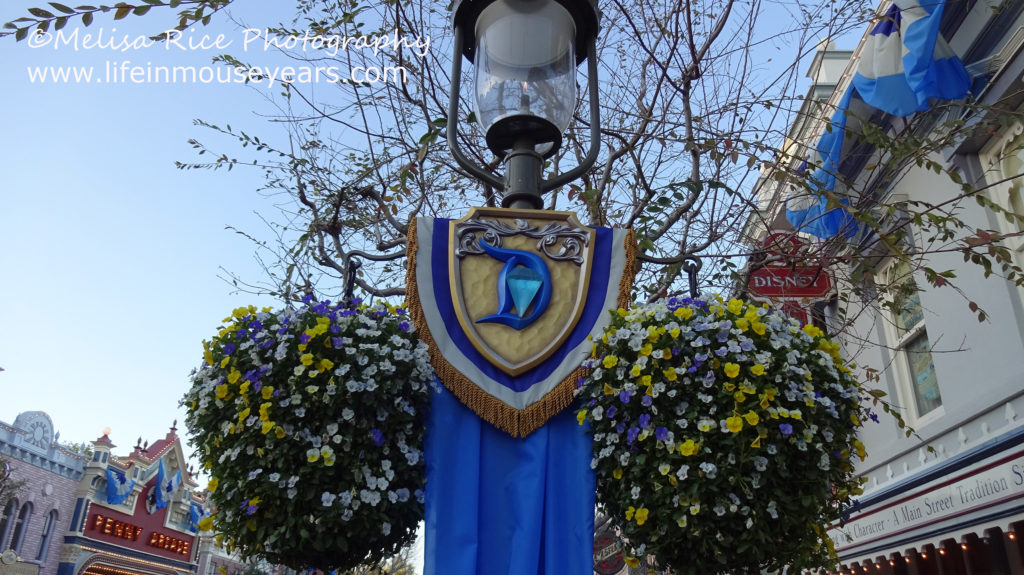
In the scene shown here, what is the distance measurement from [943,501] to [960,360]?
55.2 inches

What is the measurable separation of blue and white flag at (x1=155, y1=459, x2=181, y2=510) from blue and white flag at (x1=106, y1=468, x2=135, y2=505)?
7.80 ft

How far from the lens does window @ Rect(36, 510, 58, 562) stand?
20312mm

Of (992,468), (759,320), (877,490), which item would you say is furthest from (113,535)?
(759,320)

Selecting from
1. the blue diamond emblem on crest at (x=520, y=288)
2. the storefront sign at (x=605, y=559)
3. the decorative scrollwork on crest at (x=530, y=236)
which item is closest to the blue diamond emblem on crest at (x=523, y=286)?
the blue diamond emblem on crest at (x=520, y=288)

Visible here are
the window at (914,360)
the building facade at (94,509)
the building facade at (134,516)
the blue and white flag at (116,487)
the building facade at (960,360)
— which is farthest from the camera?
the blue and white flag at (116,487)

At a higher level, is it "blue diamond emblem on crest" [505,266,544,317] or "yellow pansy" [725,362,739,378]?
"blue diamond emblem on crest" [505,266,544,317]

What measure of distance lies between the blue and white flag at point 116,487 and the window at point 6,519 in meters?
3.99

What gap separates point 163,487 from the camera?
26828 millimetres

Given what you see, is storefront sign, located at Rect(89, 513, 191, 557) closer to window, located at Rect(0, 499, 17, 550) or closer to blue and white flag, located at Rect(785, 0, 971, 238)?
window, located at Rect(0, 499, 17, 550)

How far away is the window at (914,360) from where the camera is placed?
27.1 feet

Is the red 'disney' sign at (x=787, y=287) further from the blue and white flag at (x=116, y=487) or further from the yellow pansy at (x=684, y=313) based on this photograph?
the blue and white flag at (x=116, y=487)

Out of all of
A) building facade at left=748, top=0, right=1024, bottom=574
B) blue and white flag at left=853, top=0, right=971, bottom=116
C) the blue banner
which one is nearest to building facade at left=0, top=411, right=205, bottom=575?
building facade at left=748, top=0, right=1024, bottom=574

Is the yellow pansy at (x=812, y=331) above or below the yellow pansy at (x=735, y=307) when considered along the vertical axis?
below

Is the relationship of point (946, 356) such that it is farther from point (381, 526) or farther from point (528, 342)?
point (381, 526)
